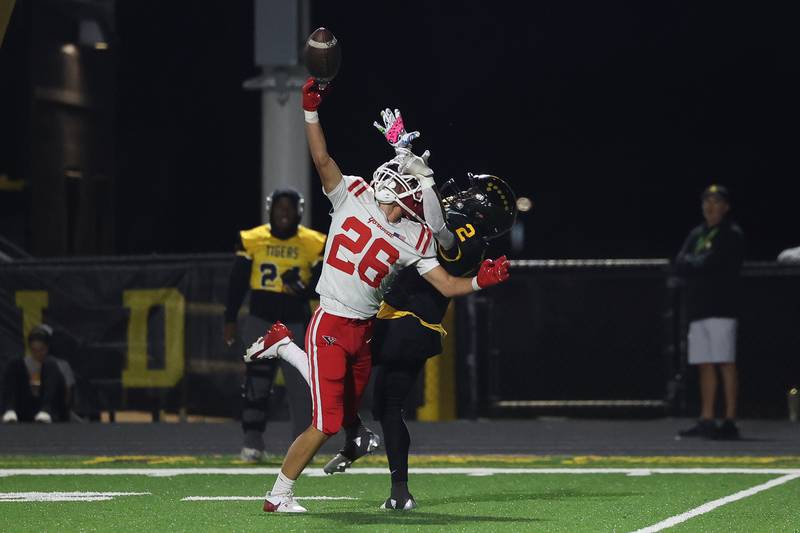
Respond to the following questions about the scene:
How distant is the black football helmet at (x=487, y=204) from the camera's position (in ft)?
33.1

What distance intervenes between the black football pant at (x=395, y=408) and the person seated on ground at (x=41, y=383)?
24.4ft

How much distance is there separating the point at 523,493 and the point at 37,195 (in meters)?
20.4

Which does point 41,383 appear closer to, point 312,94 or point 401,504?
point 401,504

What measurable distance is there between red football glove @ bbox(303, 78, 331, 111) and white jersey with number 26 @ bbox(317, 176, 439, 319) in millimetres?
430

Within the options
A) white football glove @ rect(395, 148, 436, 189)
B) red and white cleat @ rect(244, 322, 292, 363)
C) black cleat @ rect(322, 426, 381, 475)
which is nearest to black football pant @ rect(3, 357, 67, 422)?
red and white cleat @ rect(244, 322, 292, 363)

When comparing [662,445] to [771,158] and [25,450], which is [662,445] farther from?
[771,158]

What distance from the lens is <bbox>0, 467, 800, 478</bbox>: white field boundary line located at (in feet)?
39.0

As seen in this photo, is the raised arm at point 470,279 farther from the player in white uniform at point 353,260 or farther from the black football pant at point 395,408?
the black football pant at point 395,408

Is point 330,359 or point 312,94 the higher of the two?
point 312,94

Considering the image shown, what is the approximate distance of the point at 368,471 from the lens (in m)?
12.0

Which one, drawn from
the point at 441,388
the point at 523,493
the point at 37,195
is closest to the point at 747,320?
the point at 441,388

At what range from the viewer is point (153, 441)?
48.0 ft

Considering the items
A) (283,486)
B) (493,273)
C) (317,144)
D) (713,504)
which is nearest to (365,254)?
(317,144)

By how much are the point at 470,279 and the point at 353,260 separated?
24.3 inches
